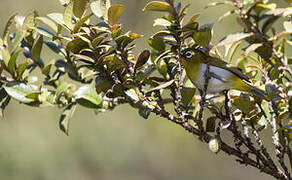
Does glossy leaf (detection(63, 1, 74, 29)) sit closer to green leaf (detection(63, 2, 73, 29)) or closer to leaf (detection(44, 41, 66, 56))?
green leaf (detection(63, 2, 73, 29))

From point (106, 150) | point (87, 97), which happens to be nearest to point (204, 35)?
point (87, 97)

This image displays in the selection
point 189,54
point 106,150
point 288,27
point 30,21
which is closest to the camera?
point 288,27

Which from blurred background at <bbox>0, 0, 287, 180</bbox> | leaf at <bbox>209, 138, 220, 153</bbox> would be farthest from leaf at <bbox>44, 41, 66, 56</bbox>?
blurred background at <bbox>0, 0, 287, 180</bbox>

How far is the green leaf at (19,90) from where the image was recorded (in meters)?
0.77

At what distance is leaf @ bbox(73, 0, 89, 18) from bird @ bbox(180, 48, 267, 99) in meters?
0.18

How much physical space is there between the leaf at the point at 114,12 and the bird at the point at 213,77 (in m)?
0.12

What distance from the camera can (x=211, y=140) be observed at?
2.10 ft

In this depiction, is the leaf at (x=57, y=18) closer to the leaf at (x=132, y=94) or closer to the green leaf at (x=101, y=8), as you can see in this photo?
the green leaf at (x=101, y=8)

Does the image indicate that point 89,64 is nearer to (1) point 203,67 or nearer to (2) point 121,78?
(2) point 121,78

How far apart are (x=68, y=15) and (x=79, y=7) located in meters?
0.02

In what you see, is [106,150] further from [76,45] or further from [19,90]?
[76,45]

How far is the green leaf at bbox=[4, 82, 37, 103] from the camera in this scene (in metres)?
0.77

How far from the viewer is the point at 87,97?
0.82 m

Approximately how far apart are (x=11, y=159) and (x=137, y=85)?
1.38m
